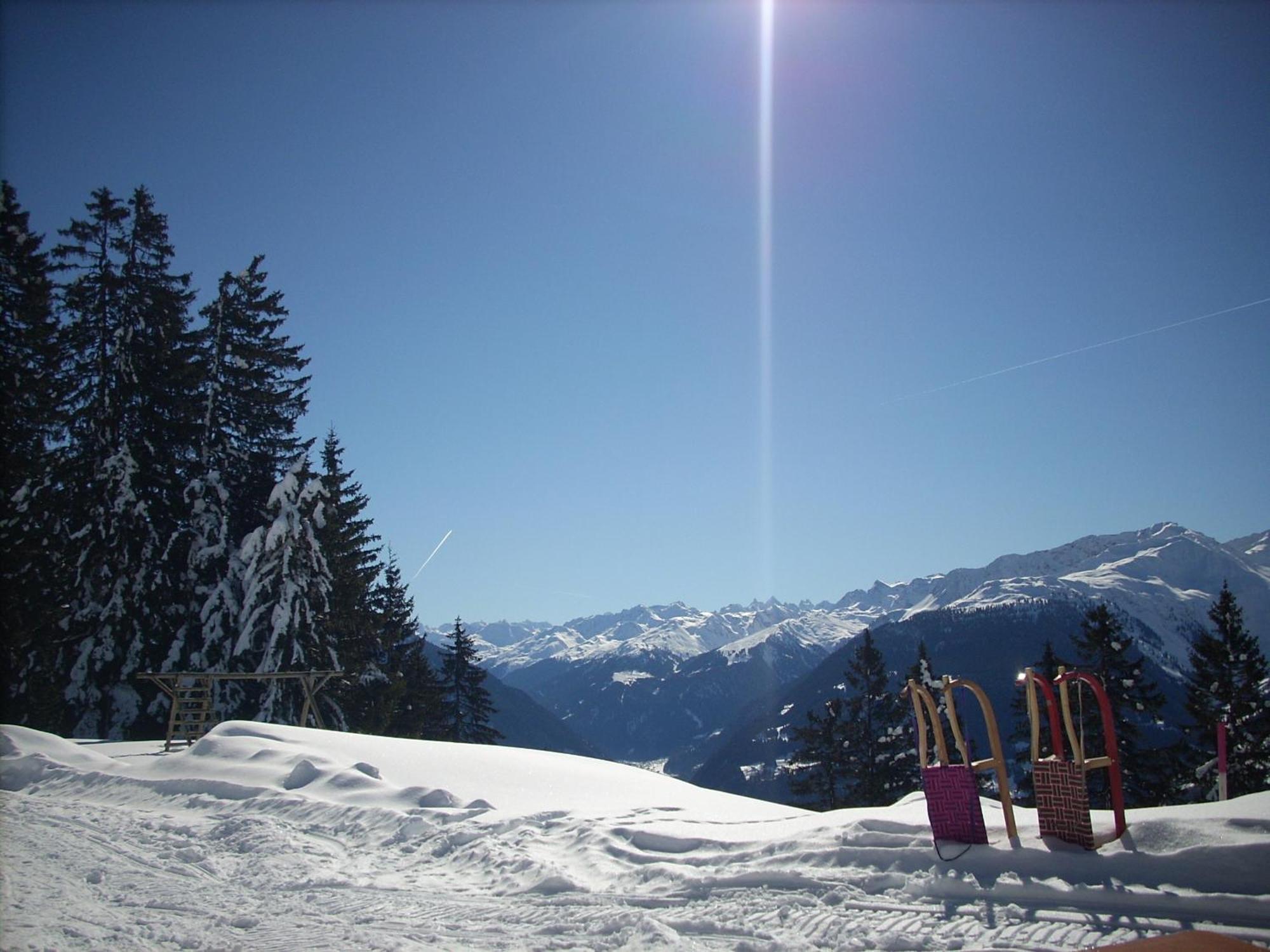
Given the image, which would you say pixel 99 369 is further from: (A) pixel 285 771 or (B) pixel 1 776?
(A) pixel 285 771

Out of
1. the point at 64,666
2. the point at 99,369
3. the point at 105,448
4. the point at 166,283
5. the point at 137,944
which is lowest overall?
the point at 137,944

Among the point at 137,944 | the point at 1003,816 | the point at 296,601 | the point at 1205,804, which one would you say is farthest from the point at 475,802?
the point at 296,601

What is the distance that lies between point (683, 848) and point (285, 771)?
307 inches

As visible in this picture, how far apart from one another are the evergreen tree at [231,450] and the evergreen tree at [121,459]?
2.91ft

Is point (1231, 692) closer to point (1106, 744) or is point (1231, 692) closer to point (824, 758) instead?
point (824, 758)

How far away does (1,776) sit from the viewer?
12.9m

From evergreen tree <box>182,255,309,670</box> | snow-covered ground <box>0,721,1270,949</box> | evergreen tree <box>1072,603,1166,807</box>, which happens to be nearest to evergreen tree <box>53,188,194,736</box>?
evergreen tree <box>182,255,309,670</box>

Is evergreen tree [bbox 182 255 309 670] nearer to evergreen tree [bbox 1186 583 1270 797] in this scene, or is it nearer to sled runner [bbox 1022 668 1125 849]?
sled runner [bbox 1022 668 1125 849]

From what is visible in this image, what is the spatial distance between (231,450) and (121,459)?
4.30 m

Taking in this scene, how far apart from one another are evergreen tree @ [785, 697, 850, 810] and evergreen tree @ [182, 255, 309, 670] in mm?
21938

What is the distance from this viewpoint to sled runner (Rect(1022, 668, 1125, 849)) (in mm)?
5582

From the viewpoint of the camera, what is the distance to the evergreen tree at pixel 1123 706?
24062 mm

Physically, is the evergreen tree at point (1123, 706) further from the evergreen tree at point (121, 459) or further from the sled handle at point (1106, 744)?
the evergreen tree at point (121, 459)

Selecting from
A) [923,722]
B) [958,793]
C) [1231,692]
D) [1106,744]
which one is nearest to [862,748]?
[1231,692]
